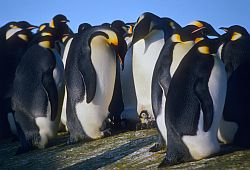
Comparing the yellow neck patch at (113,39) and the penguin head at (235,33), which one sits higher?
the yellow neck patch at (113,39)

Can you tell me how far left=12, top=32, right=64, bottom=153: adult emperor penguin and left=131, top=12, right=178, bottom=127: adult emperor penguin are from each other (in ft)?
3.32

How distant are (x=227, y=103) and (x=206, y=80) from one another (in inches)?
27.1

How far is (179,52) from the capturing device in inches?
237

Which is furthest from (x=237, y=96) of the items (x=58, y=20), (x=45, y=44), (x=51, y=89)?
(x=58, y=20)

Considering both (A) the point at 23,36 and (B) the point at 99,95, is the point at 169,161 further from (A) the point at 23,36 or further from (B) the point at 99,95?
(A) the point at 23,36

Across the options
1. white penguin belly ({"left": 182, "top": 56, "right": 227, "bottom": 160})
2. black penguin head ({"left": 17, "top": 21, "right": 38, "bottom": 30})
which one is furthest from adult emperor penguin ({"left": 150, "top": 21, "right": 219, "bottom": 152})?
black penguin head ({"left": 17, "top": 21, "right": 38, "bottom": 30})

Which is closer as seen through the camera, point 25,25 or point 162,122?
point 162,122

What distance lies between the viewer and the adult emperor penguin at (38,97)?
7617 mm

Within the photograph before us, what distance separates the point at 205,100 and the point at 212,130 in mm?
271

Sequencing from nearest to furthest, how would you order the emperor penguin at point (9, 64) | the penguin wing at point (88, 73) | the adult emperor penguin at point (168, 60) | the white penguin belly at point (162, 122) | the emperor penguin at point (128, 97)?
the white penguin belly at point (162, 122), the adult emperor penguin at point (168, 60), the penguin wing at point (88, 73), the emperor penguin at point (128, 97), the emperor penguin at point (9, 64)

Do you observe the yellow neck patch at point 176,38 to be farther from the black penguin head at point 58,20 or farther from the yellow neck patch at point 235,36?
the black penguin head at point 58,20

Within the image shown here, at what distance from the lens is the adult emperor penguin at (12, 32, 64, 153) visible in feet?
25.0

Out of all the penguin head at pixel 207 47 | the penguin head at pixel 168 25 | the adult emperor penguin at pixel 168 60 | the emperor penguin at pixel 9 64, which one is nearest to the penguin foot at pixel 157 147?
the adult emperor penguin at pixel 168 60

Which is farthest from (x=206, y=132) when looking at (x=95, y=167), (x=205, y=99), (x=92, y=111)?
(x=92, y=111)
